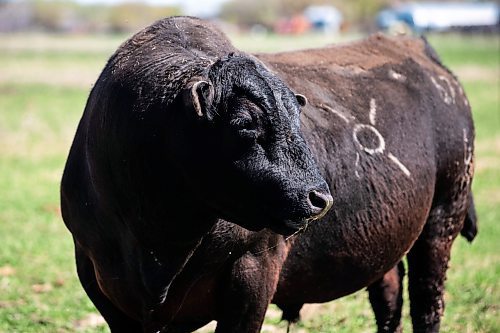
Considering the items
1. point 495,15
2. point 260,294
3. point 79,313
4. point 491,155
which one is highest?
point 260,294

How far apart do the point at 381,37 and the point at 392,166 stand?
4.59 feet

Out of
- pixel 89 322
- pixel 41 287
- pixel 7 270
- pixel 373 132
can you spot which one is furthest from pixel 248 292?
pixel 7 270

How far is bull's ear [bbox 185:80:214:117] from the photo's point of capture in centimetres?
359

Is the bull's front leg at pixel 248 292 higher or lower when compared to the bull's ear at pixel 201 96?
lower

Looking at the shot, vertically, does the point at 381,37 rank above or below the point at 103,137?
below

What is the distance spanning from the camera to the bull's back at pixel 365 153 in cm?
493

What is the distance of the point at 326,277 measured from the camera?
16.5ft

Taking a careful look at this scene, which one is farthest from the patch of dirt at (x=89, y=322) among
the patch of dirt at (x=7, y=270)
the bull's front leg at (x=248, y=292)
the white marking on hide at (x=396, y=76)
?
the white marking on hide at (x=396, y=76)

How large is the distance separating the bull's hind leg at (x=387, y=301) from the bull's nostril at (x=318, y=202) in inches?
112

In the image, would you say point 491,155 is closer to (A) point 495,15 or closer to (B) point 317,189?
(B) point 317,189

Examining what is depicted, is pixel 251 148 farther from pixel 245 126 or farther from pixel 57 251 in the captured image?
pixel 57 251

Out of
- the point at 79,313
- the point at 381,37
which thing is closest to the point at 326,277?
the point at 381,37

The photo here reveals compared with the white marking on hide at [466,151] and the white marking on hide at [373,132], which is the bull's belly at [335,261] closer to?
the white marking on hide at [373,132]

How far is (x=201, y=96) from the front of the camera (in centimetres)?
362
